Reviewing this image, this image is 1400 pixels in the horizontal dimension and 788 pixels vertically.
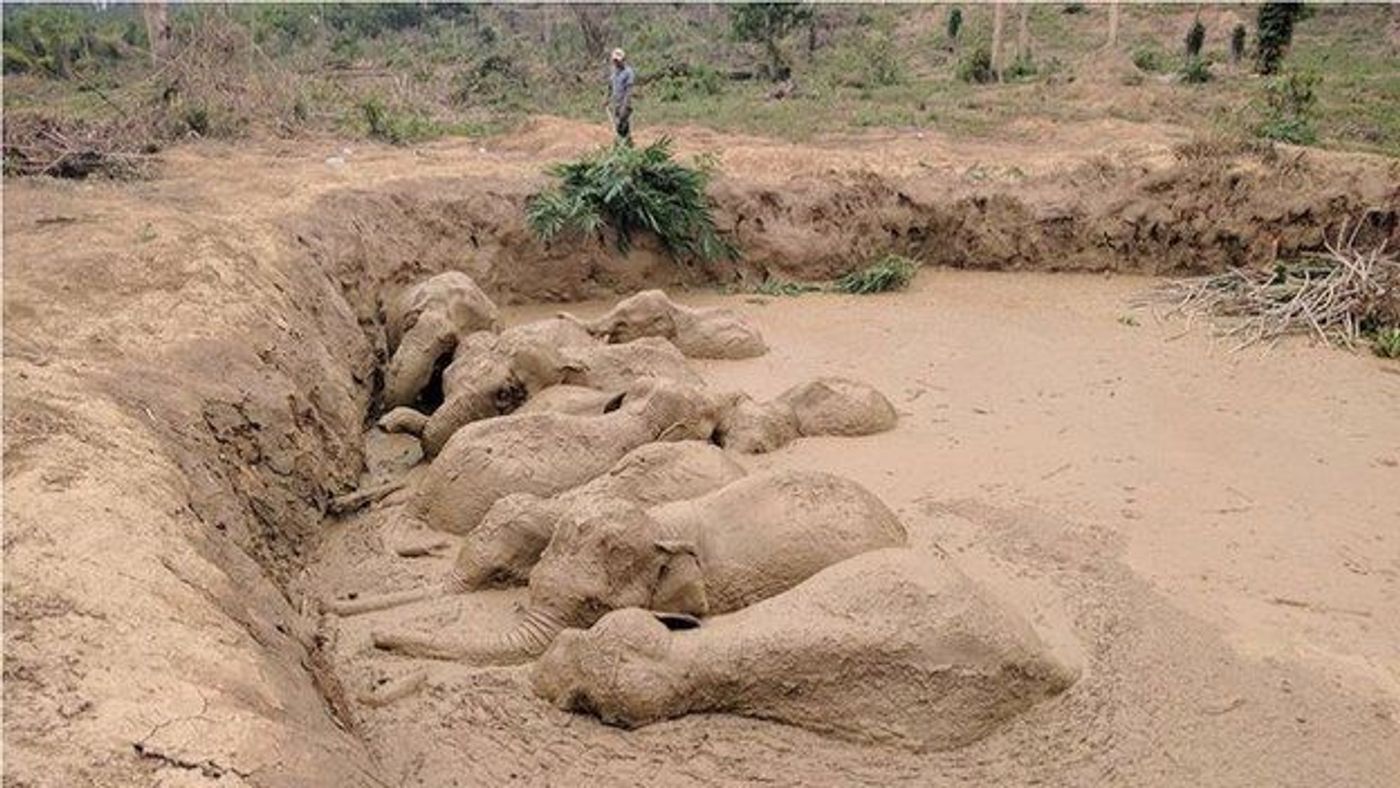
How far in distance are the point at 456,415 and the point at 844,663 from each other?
3635mm

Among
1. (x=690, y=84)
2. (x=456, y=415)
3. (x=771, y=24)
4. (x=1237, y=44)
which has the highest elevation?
(x=771, y=24)

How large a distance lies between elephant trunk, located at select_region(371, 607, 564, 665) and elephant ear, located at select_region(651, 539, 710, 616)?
1.48ft

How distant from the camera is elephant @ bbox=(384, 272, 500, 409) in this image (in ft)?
26.3

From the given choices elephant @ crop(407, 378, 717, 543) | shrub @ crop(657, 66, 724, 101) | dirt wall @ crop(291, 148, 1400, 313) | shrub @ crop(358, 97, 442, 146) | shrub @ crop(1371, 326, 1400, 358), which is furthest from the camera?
shrub @ crop(657, 66, 724, 101)

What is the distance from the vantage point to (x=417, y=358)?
316 inches

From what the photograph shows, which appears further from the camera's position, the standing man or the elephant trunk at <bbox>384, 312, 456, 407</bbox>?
the standing man

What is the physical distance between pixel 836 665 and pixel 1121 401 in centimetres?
444

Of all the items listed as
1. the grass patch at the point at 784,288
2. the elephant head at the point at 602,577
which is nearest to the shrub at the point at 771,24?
the grass patch at the point at 784,288

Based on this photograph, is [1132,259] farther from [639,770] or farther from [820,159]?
[639,770]

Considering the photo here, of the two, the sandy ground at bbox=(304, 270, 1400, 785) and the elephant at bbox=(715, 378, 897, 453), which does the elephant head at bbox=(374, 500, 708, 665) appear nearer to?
the sandy ground at bbox=(304, 270, 1400, 785)

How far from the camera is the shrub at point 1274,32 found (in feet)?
68.8

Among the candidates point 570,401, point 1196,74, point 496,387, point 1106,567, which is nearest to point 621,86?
point 496,387

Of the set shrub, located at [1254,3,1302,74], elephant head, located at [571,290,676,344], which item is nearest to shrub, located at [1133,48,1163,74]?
shrub, located at [1254,3,1302,74]

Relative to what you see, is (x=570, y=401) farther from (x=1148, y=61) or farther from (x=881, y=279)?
(x=1148, y=61)
